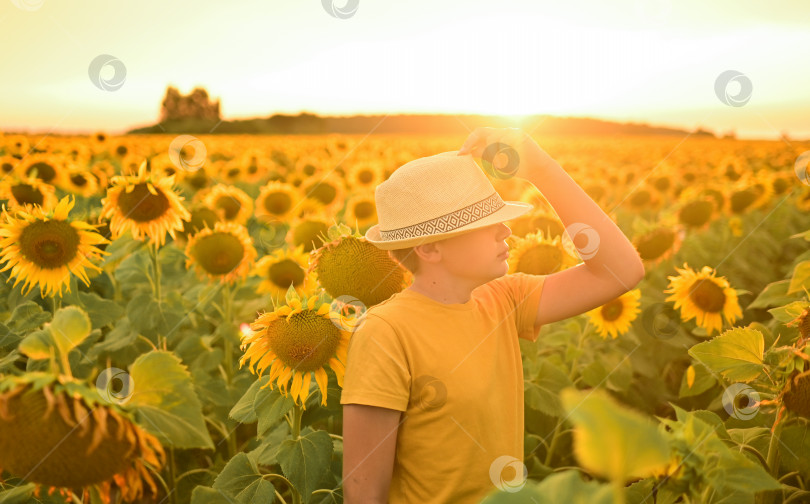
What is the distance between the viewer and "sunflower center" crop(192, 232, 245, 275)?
12.8 feet

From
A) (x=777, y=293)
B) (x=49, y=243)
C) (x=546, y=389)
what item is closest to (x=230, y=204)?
(x=49, y=243)

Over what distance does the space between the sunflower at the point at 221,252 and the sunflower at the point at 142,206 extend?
196 millimetres

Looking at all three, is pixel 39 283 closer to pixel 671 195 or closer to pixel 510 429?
pixel 510 429

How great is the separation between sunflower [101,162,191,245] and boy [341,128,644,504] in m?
2.08

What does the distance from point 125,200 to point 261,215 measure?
2.29m

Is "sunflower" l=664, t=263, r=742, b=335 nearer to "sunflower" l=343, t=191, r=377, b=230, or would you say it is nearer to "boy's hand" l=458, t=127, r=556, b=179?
"boy's hand" l=458, t=127, r=556, b=179

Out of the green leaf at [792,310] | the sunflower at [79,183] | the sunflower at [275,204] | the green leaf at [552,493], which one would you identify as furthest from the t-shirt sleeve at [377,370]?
the sunflower at [79,183]

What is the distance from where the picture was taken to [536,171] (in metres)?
2.15

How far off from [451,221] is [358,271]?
1.90ft

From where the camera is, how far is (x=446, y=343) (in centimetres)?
196

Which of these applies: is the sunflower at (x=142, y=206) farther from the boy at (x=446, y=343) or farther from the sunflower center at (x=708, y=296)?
the sunflower center at (x=708, y=296)

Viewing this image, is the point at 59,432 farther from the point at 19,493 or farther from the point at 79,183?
the point at 79,183

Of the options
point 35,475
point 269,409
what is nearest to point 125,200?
point 269,409

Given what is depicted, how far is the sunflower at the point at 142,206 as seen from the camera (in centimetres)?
367
